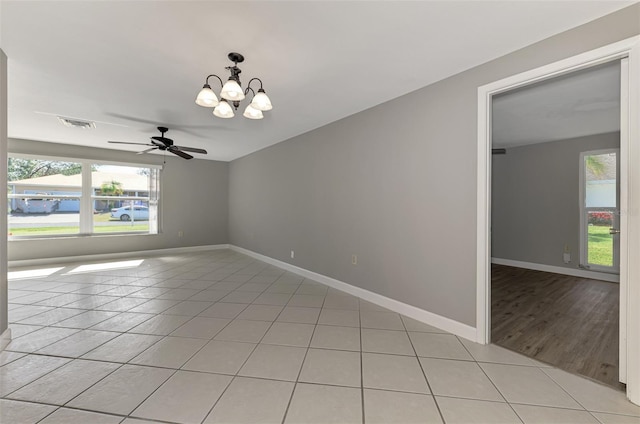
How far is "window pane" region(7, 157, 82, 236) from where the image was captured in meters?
4.77

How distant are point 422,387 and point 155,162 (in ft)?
22.1

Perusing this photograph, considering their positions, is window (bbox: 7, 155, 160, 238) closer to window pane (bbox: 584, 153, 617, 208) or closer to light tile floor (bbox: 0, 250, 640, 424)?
light tile floor (bbox: 0, 250, 640, 424)

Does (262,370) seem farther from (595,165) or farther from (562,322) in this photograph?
(595,165)

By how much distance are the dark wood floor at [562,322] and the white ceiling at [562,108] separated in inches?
87.0

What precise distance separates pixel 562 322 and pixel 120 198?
7.78 meters

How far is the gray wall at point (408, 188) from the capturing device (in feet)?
7.37

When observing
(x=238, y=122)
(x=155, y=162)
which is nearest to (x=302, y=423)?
(x=238, y=122)

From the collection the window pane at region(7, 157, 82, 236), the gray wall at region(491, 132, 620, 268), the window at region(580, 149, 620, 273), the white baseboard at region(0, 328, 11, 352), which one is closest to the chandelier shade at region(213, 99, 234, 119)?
the white baseboard at region(0, 328, 11, 352)

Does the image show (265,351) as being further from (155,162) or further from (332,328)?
(155,162)

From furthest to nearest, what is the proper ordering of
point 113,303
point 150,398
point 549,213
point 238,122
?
point 549,213 → point 238,122 → point 113,303 → point 150,398

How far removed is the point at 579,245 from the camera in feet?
14.5

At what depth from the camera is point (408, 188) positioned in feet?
9.04

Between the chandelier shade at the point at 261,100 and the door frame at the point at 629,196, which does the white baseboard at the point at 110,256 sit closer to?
the chandelier shade at the point at 261,100

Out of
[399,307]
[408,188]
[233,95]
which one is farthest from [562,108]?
[233,95]
